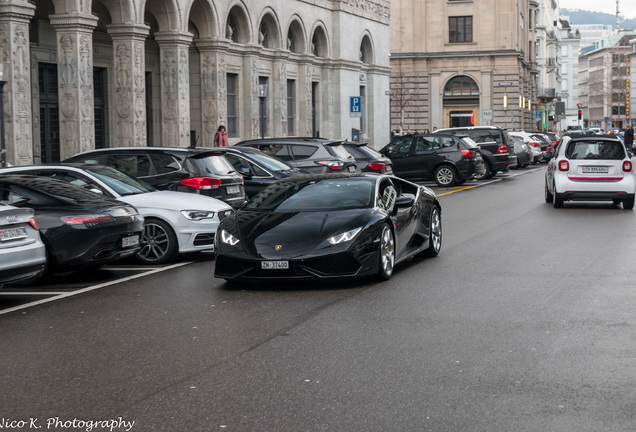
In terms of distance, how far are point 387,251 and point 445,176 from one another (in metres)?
20.2

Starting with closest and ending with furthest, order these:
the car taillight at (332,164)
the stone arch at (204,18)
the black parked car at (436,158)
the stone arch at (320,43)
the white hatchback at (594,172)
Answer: the white hatchback at (594,172)
the car taillight at (332,164)
the black parked car at (436,158)
the stone arch at (204,18)
the stone arch at (320,43)

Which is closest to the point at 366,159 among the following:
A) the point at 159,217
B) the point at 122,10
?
the point at 122,10

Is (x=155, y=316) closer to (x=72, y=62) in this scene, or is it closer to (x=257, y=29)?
(x=72, y=62)

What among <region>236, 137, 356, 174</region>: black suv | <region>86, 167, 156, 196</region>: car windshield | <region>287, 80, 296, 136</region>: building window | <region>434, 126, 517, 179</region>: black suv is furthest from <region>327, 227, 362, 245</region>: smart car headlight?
<region>287, 80, 296, 136</region>: building window

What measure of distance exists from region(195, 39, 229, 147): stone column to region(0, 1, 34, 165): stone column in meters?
11.0

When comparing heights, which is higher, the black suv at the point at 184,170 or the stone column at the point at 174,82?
the stone column at the point at 174,82

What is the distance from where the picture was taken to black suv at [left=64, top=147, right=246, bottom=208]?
16.0m

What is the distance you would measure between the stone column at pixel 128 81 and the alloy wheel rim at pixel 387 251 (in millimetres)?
19770

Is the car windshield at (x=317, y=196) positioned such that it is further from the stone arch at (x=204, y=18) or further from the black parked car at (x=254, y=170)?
the stone arch at (x=204, y=18)

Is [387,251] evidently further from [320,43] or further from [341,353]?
[320,43]

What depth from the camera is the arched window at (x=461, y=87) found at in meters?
78.2

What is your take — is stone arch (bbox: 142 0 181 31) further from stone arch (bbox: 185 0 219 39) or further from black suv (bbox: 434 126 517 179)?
black suv (bbox: 434 126 517 179)

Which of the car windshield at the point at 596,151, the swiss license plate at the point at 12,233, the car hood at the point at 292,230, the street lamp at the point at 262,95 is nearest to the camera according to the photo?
the swiss license plate at the point at 12,233

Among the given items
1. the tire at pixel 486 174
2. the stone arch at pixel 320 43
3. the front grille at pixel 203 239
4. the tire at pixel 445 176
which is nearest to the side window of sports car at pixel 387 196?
the front grille at pixel 203 239
